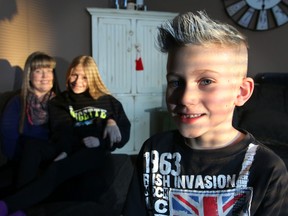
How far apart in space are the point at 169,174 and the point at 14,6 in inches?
76.8

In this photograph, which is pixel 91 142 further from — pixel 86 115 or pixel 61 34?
pixel 61 34

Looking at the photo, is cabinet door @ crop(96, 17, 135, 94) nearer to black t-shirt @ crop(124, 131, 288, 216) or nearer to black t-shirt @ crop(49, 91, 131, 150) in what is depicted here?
black t-shirt @ crop(49, 91, 131, 150)

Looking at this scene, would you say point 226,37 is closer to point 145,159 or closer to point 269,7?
point 145,159

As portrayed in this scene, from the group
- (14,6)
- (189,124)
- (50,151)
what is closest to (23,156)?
(50,151)

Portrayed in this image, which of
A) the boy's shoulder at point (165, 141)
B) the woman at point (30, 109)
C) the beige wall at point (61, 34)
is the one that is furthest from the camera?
the beige wall at point (61, 34)

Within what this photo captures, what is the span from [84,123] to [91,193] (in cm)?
60

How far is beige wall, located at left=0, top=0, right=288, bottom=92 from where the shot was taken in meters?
2.19

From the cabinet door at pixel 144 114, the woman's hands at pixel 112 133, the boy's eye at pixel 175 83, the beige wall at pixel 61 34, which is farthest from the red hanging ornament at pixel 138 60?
the boy's eye at pixel 175 83

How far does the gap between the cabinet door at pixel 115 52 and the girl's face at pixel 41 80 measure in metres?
0.89

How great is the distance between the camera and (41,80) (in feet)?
6.82

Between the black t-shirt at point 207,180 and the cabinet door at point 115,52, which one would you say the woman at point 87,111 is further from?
the black t-shirt at point 207,180

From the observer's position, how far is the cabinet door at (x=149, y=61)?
3028 mm

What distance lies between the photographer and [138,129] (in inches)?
123

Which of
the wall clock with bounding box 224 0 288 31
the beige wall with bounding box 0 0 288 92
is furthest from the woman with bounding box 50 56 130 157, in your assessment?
the wall clock with bounding box 224 0 288 31
